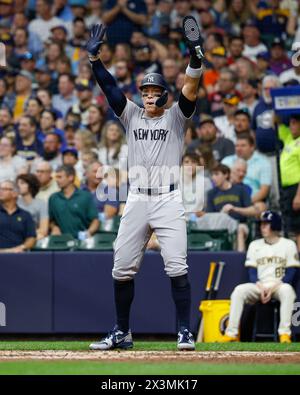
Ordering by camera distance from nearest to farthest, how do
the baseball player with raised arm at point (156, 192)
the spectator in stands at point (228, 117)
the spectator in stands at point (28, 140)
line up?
the baseball player with raised arm at point (156, 192)
the spectator in stands at point (228, 117)
the spectator in stands at point (28, 140)

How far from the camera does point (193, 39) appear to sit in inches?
334

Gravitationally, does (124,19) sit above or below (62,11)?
below

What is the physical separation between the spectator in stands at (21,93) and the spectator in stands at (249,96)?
3060 mm

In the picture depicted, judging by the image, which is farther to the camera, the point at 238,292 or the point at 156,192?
the point at 238,292

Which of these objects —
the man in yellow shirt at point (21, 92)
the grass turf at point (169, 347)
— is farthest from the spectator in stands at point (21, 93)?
the grass turf at point (169, 347)

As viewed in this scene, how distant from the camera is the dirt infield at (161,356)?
7867 millimetres

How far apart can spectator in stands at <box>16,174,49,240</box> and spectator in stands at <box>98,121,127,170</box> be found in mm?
1071

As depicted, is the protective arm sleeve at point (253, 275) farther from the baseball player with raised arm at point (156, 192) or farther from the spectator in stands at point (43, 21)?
the spectator in stands at point (43, 21)

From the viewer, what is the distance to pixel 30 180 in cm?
1295

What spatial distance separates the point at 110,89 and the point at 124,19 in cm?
861

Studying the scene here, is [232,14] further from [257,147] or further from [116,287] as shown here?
[116,287]

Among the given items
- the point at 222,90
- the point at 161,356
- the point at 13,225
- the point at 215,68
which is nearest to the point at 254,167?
the point at 222,90

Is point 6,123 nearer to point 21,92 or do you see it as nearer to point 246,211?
point 21,92

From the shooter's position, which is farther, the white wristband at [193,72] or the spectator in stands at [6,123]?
the spectator in stands at [6,123]
